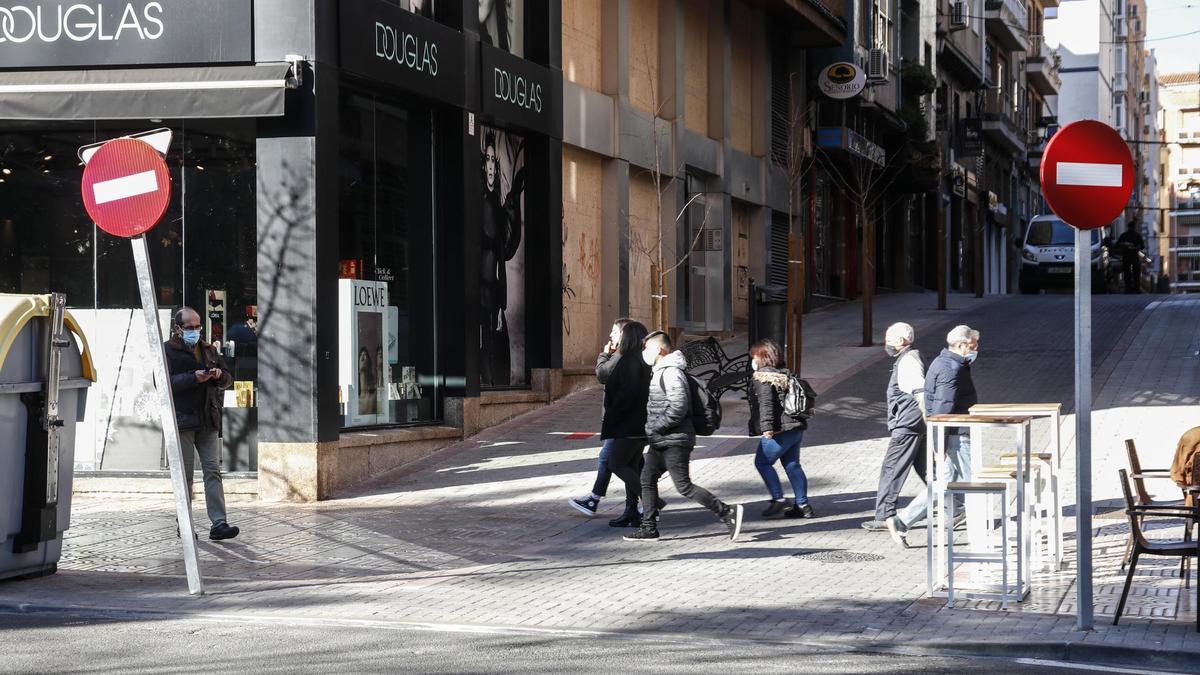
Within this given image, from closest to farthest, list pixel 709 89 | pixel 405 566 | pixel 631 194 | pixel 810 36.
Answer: pixel 405 566
pixel 631 194
pixel 709 89
pixel 810 36

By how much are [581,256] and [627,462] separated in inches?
375

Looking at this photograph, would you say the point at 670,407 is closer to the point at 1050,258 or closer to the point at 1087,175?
the point at 1087,175

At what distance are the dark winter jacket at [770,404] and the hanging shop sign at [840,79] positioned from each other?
67.0 feet

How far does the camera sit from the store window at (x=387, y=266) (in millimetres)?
14922

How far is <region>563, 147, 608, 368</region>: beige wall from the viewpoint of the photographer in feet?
67.6

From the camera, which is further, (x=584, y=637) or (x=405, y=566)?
(x=405, y=566)

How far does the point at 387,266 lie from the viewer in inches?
621

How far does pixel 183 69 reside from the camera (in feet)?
44.5

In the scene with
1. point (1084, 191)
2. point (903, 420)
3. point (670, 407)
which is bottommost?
point (903, 420)

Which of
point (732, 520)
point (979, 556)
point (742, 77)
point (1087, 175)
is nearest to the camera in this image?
point (1087, 175)

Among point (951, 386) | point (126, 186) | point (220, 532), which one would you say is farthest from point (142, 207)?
point (951, 386)

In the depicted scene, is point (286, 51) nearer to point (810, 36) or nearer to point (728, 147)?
point (728, 147)

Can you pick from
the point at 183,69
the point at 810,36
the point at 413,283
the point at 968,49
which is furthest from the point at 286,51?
the point at 968,49

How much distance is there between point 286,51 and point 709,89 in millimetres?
14525
